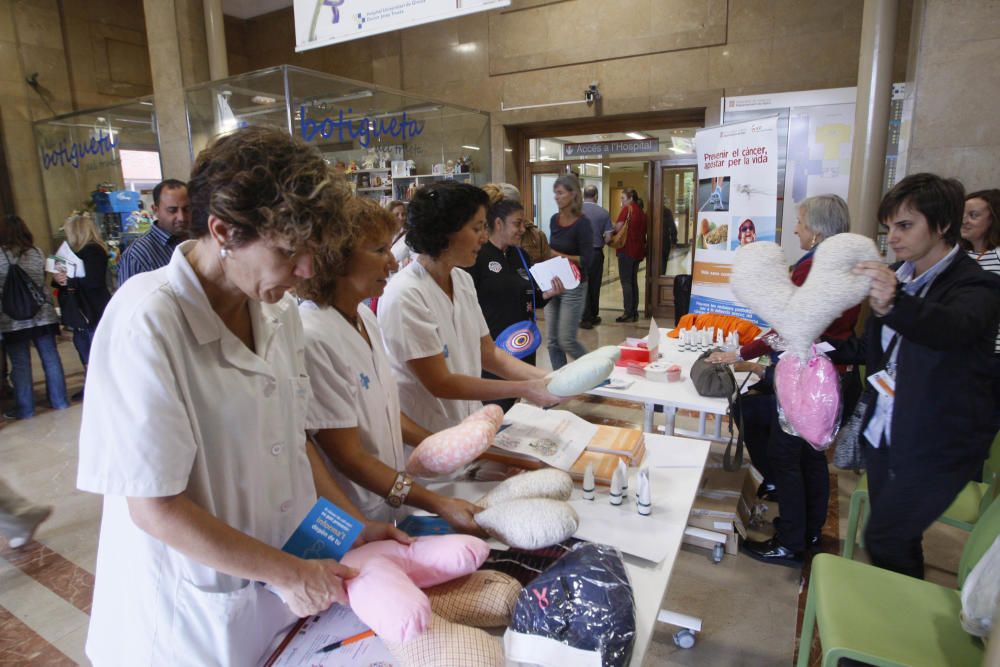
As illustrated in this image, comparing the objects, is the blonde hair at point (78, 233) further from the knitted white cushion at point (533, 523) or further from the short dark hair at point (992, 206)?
the short dark hair at point (992, 206)

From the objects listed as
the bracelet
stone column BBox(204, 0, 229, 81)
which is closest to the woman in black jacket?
the bracelet

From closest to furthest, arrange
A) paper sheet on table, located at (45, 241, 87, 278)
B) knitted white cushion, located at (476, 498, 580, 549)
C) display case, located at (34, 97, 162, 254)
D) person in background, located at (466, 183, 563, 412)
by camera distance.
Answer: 1. knitted white cushion, located at (476, 498, 580, 549)
2. person in background, located at (466, 183, 563, 412)
3. paper sheet on table, located at (45, 241, 87, 278)
4. display case, located at (34, 97, 162, 254)

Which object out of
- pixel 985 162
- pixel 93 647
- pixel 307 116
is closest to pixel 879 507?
pixel 93 647

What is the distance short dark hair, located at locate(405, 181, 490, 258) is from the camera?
1.72 meters

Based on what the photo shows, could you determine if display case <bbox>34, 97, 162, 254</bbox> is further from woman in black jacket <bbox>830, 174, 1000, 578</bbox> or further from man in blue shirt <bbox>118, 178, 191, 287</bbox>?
woman in black jacket <bbox>830, 174, 1000, 578</bbox>

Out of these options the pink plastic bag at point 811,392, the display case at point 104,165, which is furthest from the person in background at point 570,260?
the display case at point 104,165

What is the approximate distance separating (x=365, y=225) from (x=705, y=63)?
5847mm

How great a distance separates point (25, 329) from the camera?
416 centimetres

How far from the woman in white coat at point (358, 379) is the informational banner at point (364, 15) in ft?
7.51

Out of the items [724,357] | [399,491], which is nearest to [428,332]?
[399,491]

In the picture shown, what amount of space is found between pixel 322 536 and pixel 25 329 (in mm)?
4557

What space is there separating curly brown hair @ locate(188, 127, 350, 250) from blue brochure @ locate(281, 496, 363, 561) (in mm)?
429

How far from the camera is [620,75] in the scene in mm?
6336

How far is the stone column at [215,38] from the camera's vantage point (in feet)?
19.6
